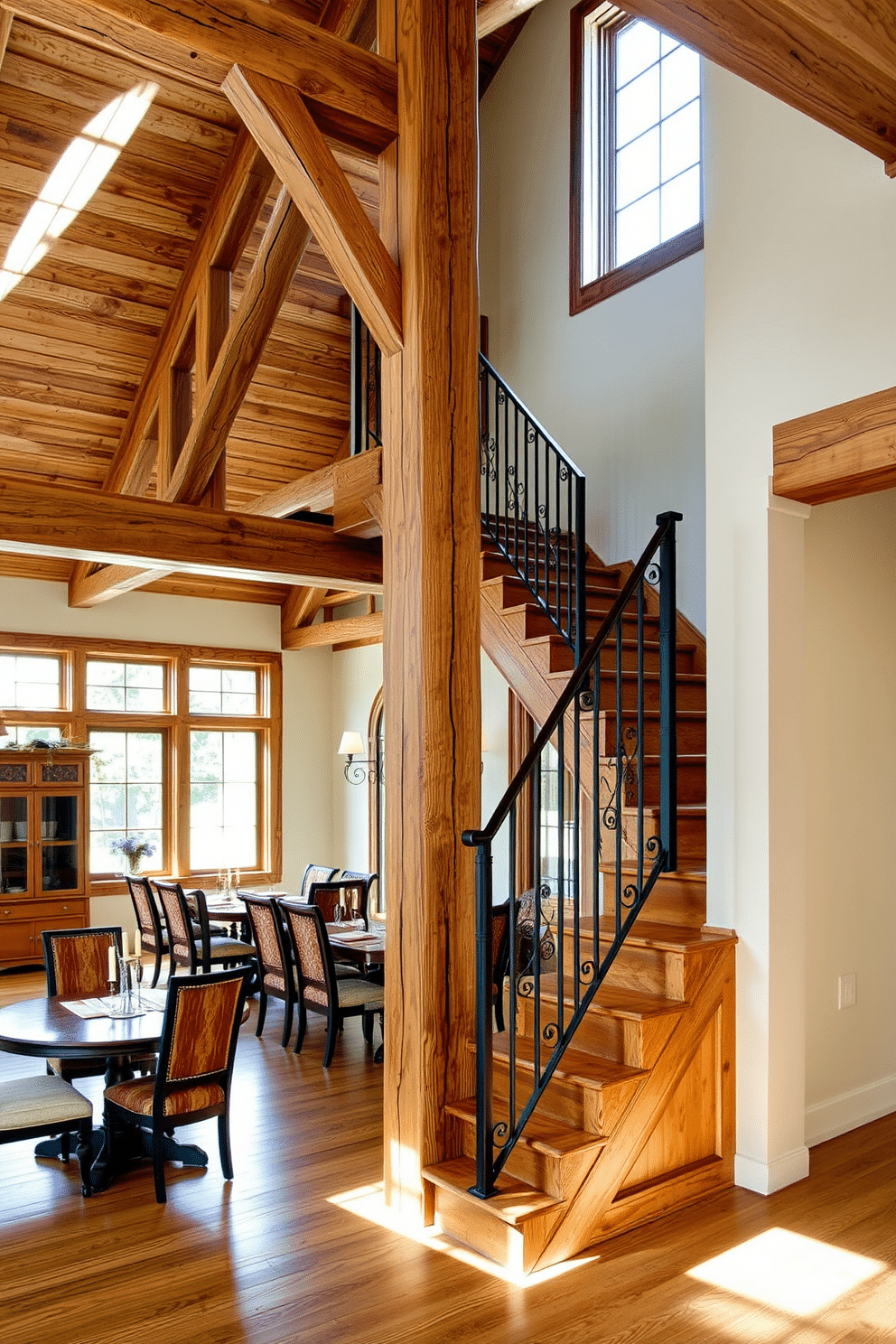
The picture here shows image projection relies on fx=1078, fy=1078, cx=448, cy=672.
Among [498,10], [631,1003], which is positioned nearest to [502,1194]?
[631,1003]

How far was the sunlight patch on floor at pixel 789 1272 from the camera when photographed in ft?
10.3

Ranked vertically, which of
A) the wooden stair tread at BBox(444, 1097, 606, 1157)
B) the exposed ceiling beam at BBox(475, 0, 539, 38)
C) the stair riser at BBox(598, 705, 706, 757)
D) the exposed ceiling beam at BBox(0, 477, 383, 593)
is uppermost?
the exposed ceiling beam at BBox(475, 0, 539, 38)

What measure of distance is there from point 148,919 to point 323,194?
18.9 ft

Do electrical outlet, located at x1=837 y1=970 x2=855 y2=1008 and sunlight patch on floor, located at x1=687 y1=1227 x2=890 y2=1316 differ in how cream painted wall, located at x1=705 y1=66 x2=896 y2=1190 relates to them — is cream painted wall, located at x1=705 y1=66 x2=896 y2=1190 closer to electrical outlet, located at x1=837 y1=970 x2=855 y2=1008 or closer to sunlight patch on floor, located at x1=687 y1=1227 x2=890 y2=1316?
electrical outlet, located at x1=837 y1=970 x2=855 y2=1008

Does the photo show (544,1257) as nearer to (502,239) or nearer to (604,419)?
(604,419)

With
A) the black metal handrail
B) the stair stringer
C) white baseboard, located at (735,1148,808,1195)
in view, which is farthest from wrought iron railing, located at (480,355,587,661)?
white baseboard, located at (735,1148,808,1195)

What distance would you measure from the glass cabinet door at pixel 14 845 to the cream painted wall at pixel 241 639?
1002 millimetres

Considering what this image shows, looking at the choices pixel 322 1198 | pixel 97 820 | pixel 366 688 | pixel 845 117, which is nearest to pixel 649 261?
pixel 845 117

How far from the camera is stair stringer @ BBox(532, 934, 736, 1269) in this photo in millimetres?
3439

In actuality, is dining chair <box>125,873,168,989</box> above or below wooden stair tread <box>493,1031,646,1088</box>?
below

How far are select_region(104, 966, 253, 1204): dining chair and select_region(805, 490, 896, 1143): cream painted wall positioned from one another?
2.30 metres

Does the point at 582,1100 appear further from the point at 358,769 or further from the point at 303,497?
the point at 358,769

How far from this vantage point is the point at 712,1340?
292 cm

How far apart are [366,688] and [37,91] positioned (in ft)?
18.4
